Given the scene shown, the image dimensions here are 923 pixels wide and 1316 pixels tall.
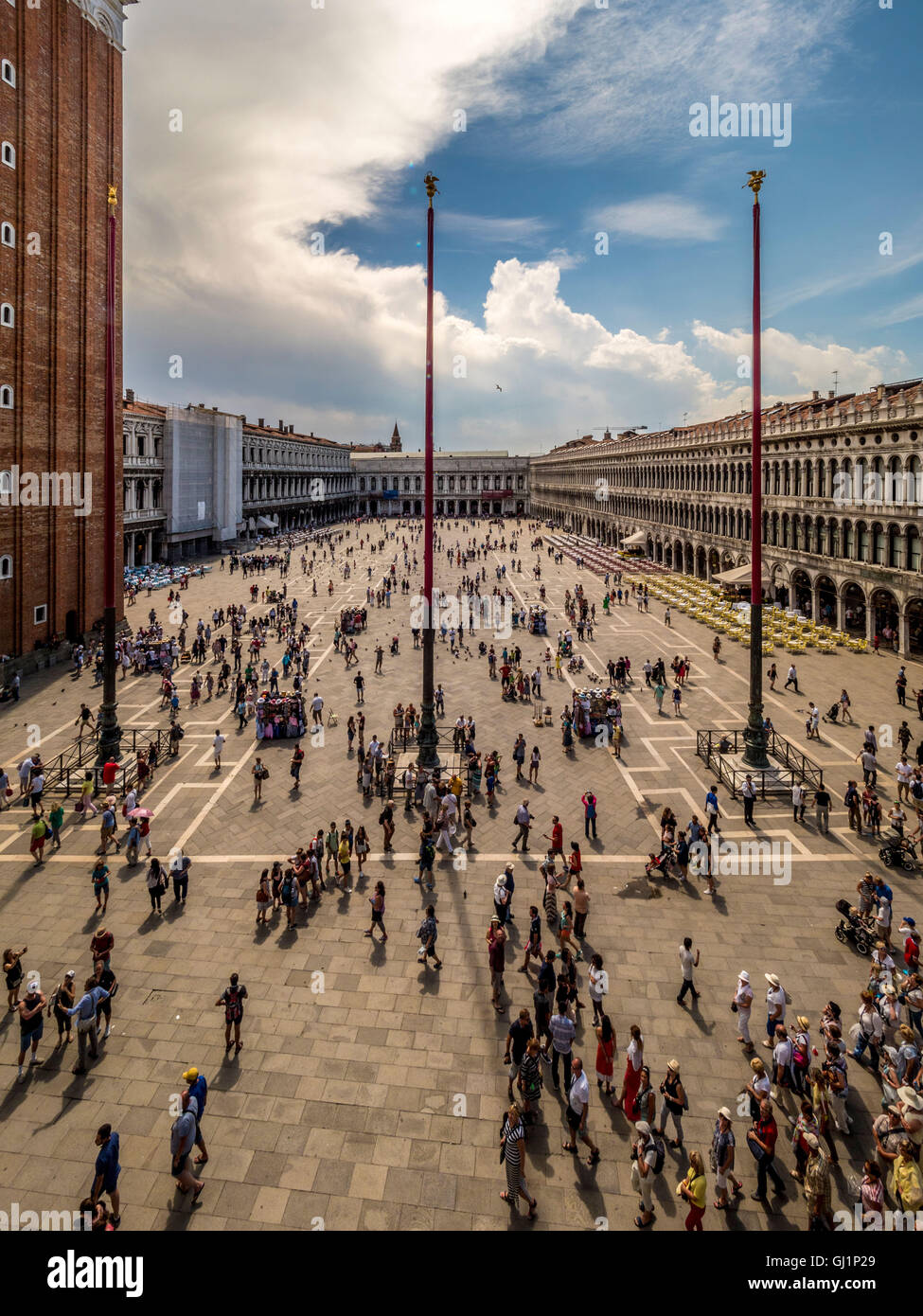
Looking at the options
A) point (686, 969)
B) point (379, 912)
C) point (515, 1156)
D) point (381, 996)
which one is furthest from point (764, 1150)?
point (379, 912)

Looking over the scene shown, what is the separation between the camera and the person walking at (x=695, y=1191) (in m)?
6.73

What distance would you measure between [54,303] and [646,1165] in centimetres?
3720

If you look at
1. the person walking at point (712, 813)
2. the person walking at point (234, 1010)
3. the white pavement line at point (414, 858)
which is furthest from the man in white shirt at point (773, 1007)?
the person walking at point (234, 1010)

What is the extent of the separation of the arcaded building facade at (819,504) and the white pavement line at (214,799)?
29.8 m

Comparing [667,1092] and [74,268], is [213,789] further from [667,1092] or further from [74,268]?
[74,268]

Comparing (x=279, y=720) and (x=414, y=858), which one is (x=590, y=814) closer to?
(x=414, y=858)

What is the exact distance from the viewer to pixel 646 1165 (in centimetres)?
716

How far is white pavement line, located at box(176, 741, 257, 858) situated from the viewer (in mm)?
15795

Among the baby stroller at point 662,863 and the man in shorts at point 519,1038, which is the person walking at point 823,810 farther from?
the man in shorts at point 519,1038

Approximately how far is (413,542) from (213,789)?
6881 centimetres

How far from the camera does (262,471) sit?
292ft

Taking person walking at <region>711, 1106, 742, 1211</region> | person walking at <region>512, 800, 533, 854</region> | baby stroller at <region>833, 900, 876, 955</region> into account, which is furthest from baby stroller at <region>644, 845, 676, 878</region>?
person walking at <region>711, 1106, 742, 1211</region>

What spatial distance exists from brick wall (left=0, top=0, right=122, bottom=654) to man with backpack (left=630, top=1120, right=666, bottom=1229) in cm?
3023
